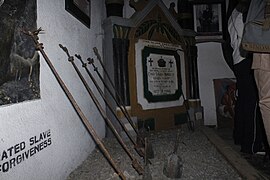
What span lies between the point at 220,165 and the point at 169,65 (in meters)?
1.46

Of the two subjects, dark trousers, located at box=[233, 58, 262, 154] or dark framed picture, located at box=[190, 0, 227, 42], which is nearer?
dark trousers, located at box=[233, 58, 262, 154]

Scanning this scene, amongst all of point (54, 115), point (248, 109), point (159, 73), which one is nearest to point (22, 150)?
point (54, 115)

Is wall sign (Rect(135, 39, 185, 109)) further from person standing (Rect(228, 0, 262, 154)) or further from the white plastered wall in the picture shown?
person standing (Rect(228, 0, 262, 154))

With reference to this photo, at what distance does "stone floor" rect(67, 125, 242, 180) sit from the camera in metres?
1.44

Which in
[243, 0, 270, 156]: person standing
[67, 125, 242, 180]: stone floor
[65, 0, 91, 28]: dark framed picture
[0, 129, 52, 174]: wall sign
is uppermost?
[65, 0, 91, 28]: dark framed picture

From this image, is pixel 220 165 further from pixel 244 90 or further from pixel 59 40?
pixel 59 40

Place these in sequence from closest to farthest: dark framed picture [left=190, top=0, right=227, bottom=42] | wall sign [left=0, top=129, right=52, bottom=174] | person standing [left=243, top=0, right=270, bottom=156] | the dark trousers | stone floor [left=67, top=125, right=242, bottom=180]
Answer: wall sign [left=0, top=129, right=52, bottom=174] → person standing [left=243, top=0, right=270, bottom=156] → stone floor [left=67, top=125, right=242, bottom=180] → the dark trousers → dark framed picture [left=190, top=0, right=227, bottom=42]

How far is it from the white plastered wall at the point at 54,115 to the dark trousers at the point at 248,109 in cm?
117

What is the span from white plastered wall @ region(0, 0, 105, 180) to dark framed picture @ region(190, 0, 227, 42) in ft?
6.56

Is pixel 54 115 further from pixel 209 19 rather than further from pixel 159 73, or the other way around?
pixel 209 19

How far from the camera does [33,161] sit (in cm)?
103

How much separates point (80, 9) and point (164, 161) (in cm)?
119

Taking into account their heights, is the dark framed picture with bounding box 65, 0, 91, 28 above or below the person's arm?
above

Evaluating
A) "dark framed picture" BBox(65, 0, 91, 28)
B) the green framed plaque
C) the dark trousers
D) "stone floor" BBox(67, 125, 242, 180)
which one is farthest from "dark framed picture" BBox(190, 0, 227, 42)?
"dark framed picture" BBox(65, 0, 91, 28)
